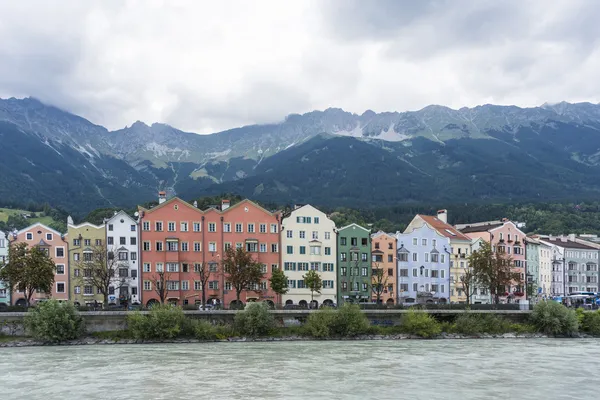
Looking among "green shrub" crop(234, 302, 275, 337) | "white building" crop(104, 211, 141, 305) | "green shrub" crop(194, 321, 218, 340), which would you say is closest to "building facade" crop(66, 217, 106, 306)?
"white building" crop(104, 211, 141, 305)

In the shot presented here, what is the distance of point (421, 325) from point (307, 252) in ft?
94.0

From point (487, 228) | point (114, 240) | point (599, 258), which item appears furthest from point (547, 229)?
point (114, 240)

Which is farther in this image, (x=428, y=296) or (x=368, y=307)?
(x=428, y=296)

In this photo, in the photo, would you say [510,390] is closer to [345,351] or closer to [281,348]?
[345,351]

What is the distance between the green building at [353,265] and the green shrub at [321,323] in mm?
27235

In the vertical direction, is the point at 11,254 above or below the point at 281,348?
above

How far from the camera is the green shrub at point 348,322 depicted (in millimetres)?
76688

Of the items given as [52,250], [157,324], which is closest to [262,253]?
[52,250]

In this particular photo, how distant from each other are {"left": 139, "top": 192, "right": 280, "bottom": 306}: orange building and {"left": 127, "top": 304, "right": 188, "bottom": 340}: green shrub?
69.7ft

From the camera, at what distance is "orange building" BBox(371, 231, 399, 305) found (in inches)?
4235

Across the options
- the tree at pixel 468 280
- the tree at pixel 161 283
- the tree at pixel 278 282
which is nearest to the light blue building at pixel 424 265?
the tree at pixel 468 280

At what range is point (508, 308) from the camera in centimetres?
8981

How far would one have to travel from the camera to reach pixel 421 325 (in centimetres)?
7875

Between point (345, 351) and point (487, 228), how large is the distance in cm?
6576
